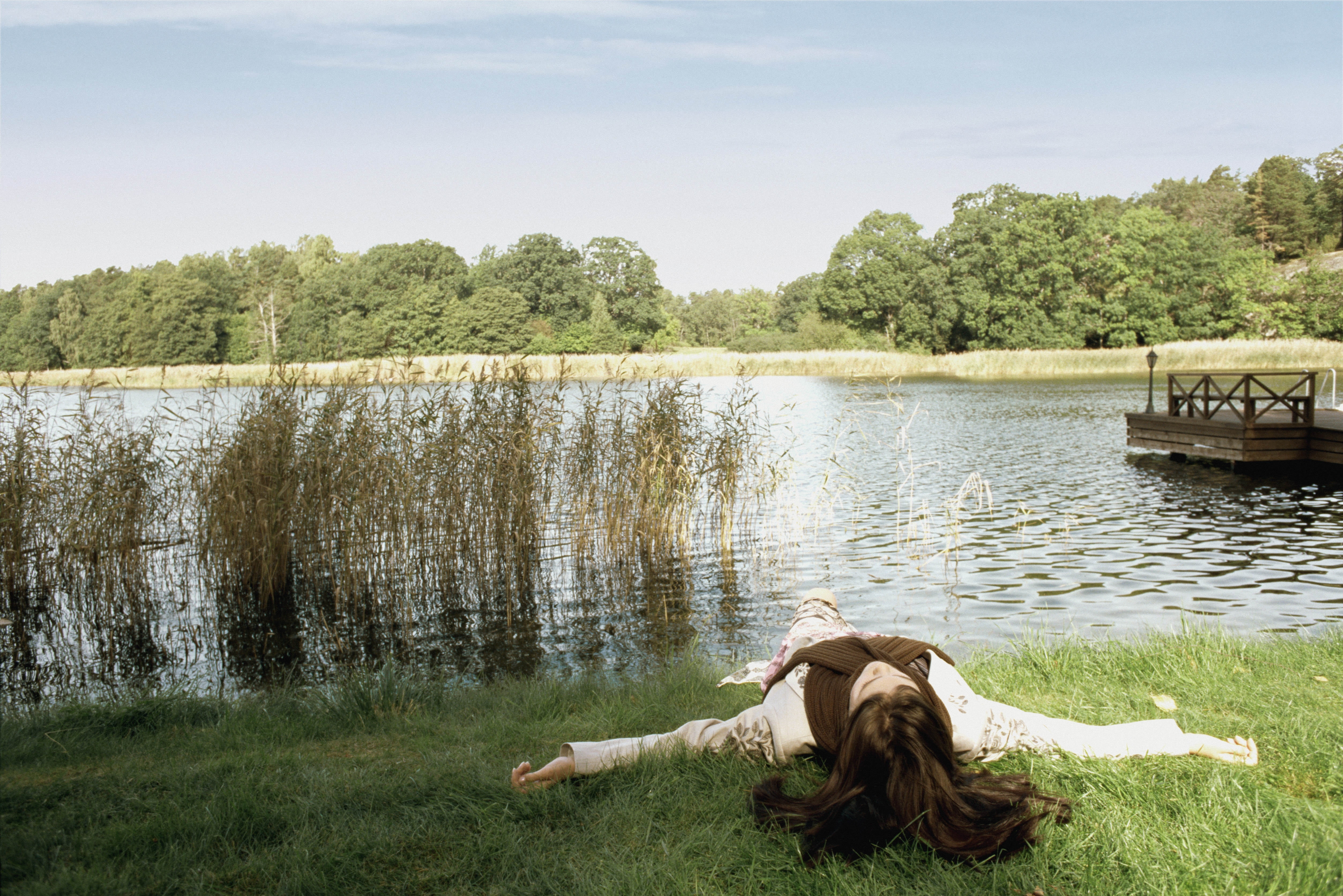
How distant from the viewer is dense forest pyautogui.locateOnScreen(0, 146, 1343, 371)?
5262 cm

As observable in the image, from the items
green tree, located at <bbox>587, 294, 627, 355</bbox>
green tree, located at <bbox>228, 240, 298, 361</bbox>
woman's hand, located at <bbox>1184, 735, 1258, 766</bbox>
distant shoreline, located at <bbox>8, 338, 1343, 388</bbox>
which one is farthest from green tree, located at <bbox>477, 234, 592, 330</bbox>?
woman's hand, located at <bbox>1184, 735, 1258, 766</bbox>

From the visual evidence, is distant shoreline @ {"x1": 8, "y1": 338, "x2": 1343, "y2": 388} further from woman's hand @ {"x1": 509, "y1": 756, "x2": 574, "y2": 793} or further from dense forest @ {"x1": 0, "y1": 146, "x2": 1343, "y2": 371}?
woman's hand @ {"x1": 509, "y1": 756, "x2": 574, "y2": 793}

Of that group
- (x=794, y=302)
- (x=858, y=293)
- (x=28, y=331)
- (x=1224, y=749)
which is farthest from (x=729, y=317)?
(x=1224, y=749)

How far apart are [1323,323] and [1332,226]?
2457cm

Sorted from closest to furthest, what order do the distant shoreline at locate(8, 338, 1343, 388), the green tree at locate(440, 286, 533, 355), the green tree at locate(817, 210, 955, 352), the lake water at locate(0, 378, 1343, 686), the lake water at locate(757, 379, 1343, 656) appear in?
the lake water at locate(0, 378, 1343, 686)
the lake water at locate(757, 379, 1343, 656)
the distant shoreline at locate(8, 338, 1343, 388)
the green tree at locate(440, 286, 533, 355)
the green tree at locate(817, 210, 955, 352)

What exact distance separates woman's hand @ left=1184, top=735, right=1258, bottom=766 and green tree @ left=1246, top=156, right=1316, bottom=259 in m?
76.2

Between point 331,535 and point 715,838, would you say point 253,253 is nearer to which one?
point 331,535

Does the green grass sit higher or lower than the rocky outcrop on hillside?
lower

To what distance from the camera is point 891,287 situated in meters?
61.8

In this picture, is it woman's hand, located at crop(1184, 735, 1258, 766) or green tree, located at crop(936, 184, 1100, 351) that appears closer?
woman's hand, located at crop(1184, 735, 1258, 766)

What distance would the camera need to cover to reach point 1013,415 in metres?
25.2

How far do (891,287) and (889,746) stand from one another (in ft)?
205

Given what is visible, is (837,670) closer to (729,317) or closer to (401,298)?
(401,298)

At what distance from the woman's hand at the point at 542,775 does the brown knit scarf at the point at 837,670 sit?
90 cm
